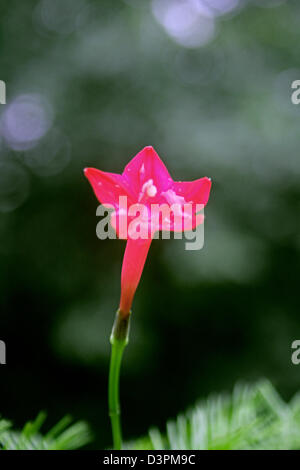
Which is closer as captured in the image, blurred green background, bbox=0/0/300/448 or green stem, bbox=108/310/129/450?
green stem, bbox=108/310/129/450

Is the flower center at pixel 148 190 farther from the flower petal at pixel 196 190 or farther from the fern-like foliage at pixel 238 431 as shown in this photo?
the fern-like foliage at pixel 238 431

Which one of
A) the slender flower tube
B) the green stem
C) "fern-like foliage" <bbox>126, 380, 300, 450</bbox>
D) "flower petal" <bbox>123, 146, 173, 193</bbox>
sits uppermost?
"flower petal" <bbox>123, 146, 173, 193</bbox>

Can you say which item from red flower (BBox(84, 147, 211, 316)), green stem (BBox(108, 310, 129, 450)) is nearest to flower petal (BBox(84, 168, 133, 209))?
red flower (BBox(84, 147, 211, 316))

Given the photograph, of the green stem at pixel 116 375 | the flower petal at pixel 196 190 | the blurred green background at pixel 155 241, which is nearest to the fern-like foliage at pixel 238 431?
the green stem at pixel 116 375

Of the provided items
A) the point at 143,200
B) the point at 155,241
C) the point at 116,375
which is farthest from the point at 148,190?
the point at 155,241

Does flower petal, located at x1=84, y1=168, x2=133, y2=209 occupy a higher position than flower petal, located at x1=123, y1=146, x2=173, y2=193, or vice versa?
flower petal, located at x1=123, y1=146, x2=173, y2=193

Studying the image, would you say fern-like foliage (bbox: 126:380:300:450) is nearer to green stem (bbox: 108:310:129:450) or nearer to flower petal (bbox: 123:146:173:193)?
green stem (bbox: 108:310:129:450)
